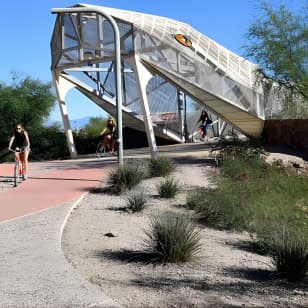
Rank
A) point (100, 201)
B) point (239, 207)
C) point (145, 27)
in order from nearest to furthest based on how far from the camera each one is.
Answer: point (239, 207) → point (100, 201) → point (145, 27)

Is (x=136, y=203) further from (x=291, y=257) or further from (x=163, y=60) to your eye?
(x=163, y=60)

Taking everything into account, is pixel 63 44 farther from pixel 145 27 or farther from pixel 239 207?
pixel 239 207

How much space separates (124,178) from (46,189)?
2.28 meters

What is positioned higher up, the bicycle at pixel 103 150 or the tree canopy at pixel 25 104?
the tree canopy at pixel 25 104

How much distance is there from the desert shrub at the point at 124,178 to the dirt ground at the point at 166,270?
2287 mm

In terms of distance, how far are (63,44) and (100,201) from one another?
15.8 metres

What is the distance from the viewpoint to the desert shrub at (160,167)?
16797mm

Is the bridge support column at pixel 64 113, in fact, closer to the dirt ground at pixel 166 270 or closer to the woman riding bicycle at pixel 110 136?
the woman riding bicycle at pixel 110 136

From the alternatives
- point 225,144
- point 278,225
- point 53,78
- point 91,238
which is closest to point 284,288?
point 278,225

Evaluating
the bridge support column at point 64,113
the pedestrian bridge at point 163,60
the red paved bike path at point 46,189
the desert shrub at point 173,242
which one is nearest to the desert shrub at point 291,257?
the desert shrub at point 173,242

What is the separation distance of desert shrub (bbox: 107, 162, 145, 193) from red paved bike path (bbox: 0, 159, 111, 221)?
735 millimetres

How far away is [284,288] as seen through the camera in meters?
6.98

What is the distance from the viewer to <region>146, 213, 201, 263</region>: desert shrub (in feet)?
25.8

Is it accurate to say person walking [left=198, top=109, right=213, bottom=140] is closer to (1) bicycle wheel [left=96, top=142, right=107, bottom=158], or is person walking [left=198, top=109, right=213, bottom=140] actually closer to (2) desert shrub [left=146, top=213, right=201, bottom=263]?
(1) bicycle wheel [left=96, top=142, right=107, bottom=158]
